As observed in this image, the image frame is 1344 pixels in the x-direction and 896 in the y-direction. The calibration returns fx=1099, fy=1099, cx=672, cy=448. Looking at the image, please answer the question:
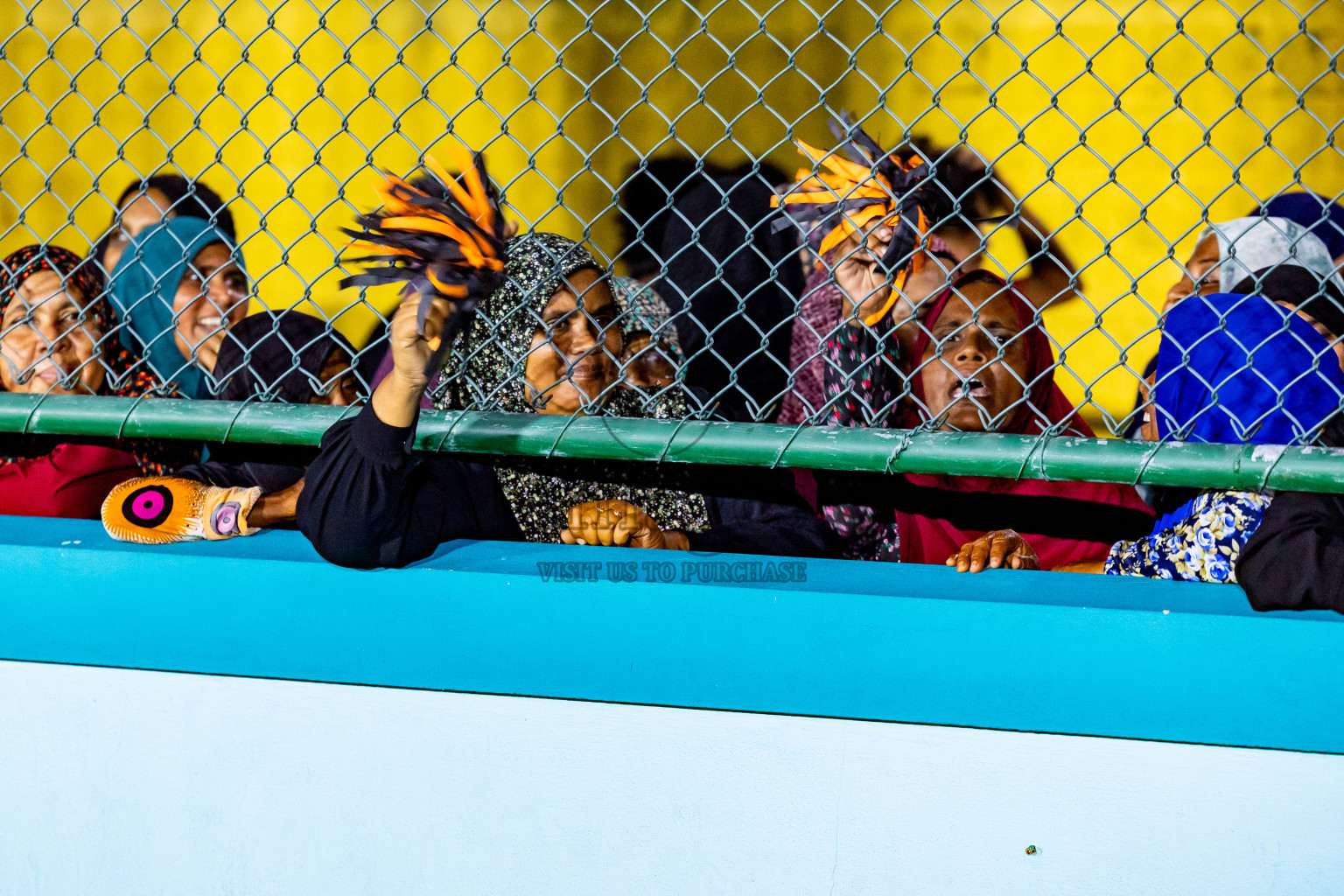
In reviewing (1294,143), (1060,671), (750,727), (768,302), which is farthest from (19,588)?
(1294,143)

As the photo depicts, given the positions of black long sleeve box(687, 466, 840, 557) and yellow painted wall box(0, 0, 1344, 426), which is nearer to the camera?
black long sleeve box(687, 466, 840, 557)

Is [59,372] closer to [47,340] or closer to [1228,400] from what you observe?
[47,340]

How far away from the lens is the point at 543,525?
1985 millimetres

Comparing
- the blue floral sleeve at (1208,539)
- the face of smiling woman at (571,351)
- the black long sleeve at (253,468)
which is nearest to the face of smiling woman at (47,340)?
the black long sleeve at (253,468)

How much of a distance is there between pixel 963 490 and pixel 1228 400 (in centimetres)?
56

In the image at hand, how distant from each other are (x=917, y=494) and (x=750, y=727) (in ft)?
2.52

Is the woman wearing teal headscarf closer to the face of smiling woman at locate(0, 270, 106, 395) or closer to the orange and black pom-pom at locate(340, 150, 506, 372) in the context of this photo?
the face of smiling woman at locate(0, 270, 106, 395)

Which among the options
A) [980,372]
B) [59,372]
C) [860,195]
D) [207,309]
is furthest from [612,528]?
[207,309]

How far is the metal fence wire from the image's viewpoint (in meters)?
1.63

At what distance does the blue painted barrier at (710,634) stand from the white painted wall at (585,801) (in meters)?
0.03

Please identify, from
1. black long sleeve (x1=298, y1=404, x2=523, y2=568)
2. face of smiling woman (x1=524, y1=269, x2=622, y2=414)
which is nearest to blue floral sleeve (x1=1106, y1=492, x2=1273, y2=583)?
face of smiling woman (x1=524, y1=269, x2=622, y2=414)

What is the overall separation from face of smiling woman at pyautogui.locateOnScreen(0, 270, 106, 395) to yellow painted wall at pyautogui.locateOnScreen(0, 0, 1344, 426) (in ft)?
4.98

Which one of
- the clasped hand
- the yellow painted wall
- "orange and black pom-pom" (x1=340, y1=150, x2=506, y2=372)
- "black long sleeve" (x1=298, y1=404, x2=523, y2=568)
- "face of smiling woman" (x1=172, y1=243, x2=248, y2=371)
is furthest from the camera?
the yellow painted wall

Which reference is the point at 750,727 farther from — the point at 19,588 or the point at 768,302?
the point at 768,302
